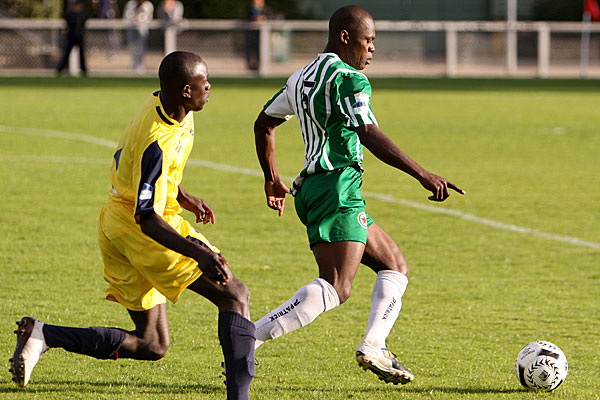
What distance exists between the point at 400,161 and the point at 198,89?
2.99 feet

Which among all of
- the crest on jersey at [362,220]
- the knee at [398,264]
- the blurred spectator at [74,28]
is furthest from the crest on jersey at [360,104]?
the blurred spectator at [74,28]

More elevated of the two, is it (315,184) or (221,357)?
(315,184)

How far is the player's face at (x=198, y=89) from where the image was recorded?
13.9 ft

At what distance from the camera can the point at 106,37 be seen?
2841 cm

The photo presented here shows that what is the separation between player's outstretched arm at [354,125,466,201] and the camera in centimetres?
437

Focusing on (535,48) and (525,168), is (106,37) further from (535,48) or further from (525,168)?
(525,168)

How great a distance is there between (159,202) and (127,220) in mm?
308

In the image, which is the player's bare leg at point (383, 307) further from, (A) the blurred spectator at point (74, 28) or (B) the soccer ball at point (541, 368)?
(A) the blurred spectator at point (74, 28)

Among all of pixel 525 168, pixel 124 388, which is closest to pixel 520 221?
pixel 525 168

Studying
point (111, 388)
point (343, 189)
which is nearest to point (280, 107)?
point (343, 189)

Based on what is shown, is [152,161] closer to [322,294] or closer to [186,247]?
[186,247]

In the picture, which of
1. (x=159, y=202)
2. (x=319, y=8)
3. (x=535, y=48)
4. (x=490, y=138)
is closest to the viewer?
(x=159, y=202)

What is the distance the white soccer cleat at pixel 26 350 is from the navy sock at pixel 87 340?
0.13ft

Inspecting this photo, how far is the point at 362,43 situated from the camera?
4738 mm
